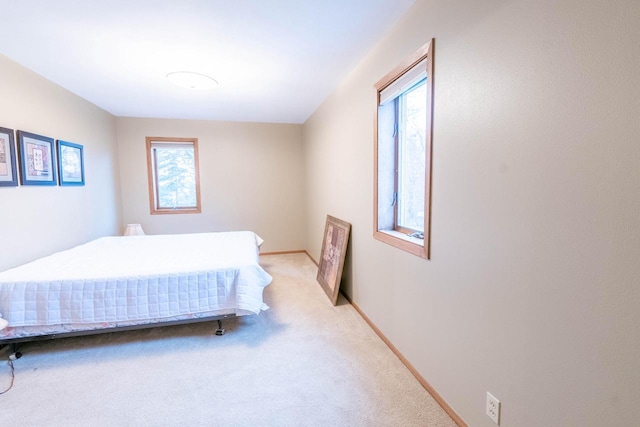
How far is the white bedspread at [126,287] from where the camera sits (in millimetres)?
2047

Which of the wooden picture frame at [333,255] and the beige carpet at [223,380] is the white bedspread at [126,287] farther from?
the wooden picture frame at [333,255]

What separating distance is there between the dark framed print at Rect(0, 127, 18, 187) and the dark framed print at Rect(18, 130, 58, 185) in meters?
0.08

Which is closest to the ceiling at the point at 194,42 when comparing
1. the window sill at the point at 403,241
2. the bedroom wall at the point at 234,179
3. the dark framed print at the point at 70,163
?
the dark framed print at the point at 70,163

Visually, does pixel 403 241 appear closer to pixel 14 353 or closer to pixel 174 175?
pixel 14 353

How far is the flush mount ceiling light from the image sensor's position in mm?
2645

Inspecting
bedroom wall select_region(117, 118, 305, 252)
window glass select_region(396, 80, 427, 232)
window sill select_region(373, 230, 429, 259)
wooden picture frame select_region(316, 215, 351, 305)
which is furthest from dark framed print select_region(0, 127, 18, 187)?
window glass select_region(396, 80, 427, 232)

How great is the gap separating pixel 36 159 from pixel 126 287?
1.68 m

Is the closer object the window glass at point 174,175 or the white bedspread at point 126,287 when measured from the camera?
the white bedspread at point 126,287

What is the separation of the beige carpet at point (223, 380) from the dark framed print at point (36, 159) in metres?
1.48

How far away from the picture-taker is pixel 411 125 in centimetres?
216

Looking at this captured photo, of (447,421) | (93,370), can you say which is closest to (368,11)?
(447,421)

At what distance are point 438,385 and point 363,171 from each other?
1.70 meters

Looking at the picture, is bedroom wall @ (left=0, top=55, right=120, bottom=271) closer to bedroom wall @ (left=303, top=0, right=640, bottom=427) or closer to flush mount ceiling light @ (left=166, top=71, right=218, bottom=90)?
flush mount ceiling light @ (left=166, top=71, right=218, bottom=90)

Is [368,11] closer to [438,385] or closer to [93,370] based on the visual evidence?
[438,385]
